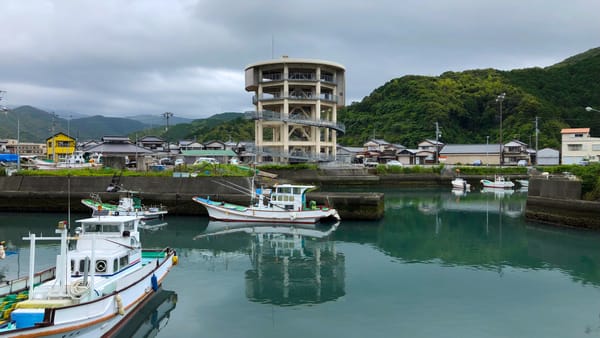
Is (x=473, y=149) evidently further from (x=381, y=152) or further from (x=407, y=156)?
(x=381, y=152)

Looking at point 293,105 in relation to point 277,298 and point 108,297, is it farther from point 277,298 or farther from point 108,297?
point 108,297

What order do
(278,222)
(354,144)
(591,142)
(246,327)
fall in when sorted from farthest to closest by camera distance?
(354,144) → (591,142) → (278,222) → (246,327)

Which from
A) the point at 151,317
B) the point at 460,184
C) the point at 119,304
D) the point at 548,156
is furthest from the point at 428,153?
the point at 119,304

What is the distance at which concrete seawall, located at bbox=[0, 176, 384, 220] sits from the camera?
3378 centimetres

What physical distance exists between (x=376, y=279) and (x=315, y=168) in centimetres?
3683

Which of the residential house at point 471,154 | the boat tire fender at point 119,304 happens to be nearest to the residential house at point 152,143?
the residential house at point 471,154

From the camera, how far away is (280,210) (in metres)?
30.6

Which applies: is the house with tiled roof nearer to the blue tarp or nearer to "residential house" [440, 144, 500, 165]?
"residential house" [440, 144, 500, 165]

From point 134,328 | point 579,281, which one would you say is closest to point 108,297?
point 134,328

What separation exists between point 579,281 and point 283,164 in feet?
134

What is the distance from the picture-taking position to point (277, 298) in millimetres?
15359

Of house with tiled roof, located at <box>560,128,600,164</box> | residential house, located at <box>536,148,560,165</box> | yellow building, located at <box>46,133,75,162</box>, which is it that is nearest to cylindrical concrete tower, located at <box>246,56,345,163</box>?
yellow building, located at <box>46,133,75,162</box>

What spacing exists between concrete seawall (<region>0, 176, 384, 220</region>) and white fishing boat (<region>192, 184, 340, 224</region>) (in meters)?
1.72

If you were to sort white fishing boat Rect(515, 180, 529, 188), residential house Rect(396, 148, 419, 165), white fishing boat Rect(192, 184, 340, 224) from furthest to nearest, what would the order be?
1. residential house Rect(396, 148, 419, 165)
2. white fishing boat Rect(515, 180, 529, 188)
3. white fishing boat Rect(192, 184, 340, 224)
